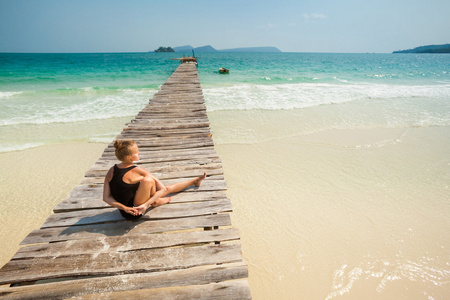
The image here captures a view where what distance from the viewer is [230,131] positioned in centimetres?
809

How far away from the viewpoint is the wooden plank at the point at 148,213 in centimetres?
287

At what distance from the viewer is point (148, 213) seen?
2.96 meters

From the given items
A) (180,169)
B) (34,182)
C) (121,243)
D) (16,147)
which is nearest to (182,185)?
(180,169)

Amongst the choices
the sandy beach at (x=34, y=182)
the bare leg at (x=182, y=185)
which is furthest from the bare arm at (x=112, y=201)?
the sandy beach at (x=34, y=182)

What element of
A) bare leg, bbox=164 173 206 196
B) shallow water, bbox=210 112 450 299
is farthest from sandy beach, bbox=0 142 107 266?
shallow water, bbox=210 112 450 299

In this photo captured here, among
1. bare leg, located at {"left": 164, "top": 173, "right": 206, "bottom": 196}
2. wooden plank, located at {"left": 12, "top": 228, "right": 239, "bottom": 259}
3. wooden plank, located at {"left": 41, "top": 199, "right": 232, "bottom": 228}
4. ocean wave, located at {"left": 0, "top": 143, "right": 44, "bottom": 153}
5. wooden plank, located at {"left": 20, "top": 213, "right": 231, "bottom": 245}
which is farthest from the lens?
ocean wave, located at {"left": 0, "top": 143, "right": 44, "bottom": 153}

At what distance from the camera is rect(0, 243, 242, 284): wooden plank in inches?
86.3

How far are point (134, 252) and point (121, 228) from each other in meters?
0.48

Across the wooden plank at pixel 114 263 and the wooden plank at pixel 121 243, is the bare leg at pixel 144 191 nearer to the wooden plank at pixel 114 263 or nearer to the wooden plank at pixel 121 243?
the wooden plank at pixel 121 243

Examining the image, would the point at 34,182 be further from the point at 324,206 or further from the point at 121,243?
the point at 324,206

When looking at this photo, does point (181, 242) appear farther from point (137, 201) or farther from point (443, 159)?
point (443, 159)

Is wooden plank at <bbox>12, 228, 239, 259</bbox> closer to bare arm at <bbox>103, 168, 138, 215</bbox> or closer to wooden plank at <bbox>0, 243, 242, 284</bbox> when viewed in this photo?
wooden plank at <bbox>0, 243, 242, 284</bbox>

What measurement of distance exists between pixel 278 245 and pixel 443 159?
231 inches

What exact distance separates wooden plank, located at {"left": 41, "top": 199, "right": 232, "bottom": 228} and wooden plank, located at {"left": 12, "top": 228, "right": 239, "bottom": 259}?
1.06 feet
